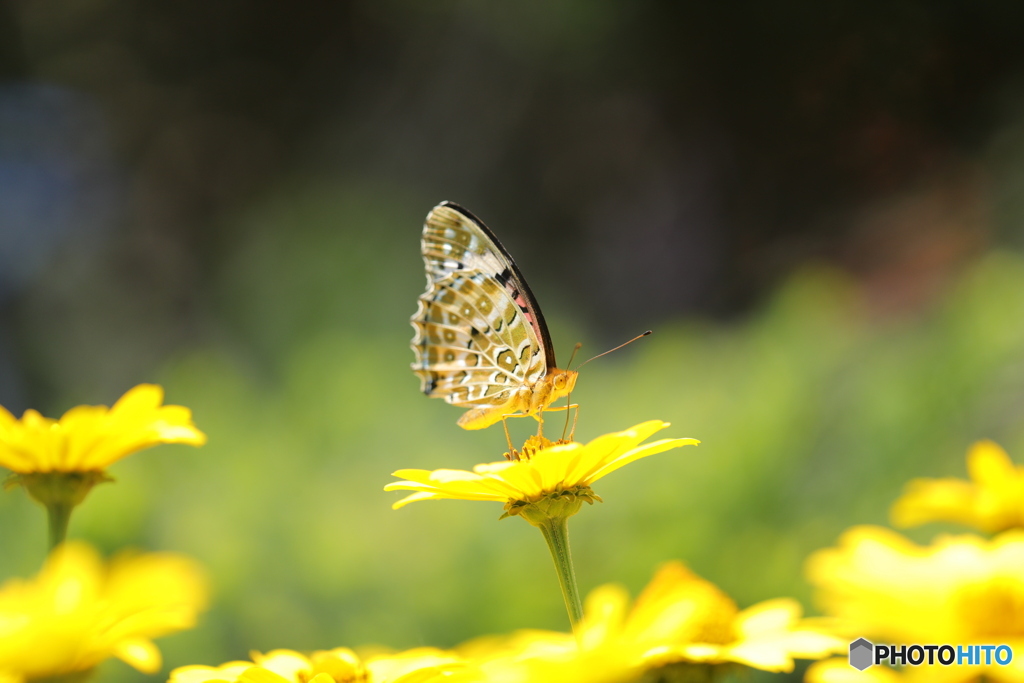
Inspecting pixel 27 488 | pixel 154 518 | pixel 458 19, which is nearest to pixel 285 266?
pixel 154 518

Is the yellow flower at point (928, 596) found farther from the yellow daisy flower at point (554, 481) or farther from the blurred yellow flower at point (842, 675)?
the yellow daisy flower at point (554, 481)

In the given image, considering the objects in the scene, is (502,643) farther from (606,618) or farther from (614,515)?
(614,515)

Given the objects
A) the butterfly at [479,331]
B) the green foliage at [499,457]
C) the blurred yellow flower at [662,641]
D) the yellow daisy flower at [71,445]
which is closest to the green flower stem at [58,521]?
the yellow daisy flower at [71,445]

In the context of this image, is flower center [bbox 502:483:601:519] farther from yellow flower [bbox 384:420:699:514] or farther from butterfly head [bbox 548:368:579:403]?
butterfly head [bbox 548:368:579:403]

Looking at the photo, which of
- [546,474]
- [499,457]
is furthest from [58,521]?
[499,457]

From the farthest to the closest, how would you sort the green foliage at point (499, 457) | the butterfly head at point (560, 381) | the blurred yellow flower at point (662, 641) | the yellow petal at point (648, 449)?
1. the green foliage at point (499, 457)
2. the butterfly head at point (560, 381)
3. the yellow petal at point (648, 449)
4. the blurred yellow flower at point (662, 641)

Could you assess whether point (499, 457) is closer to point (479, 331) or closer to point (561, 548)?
point (479, 331)

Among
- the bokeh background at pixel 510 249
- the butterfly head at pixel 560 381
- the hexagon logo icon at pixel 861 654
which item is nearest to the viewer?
the hexagon logo icon at pixel 861 654
